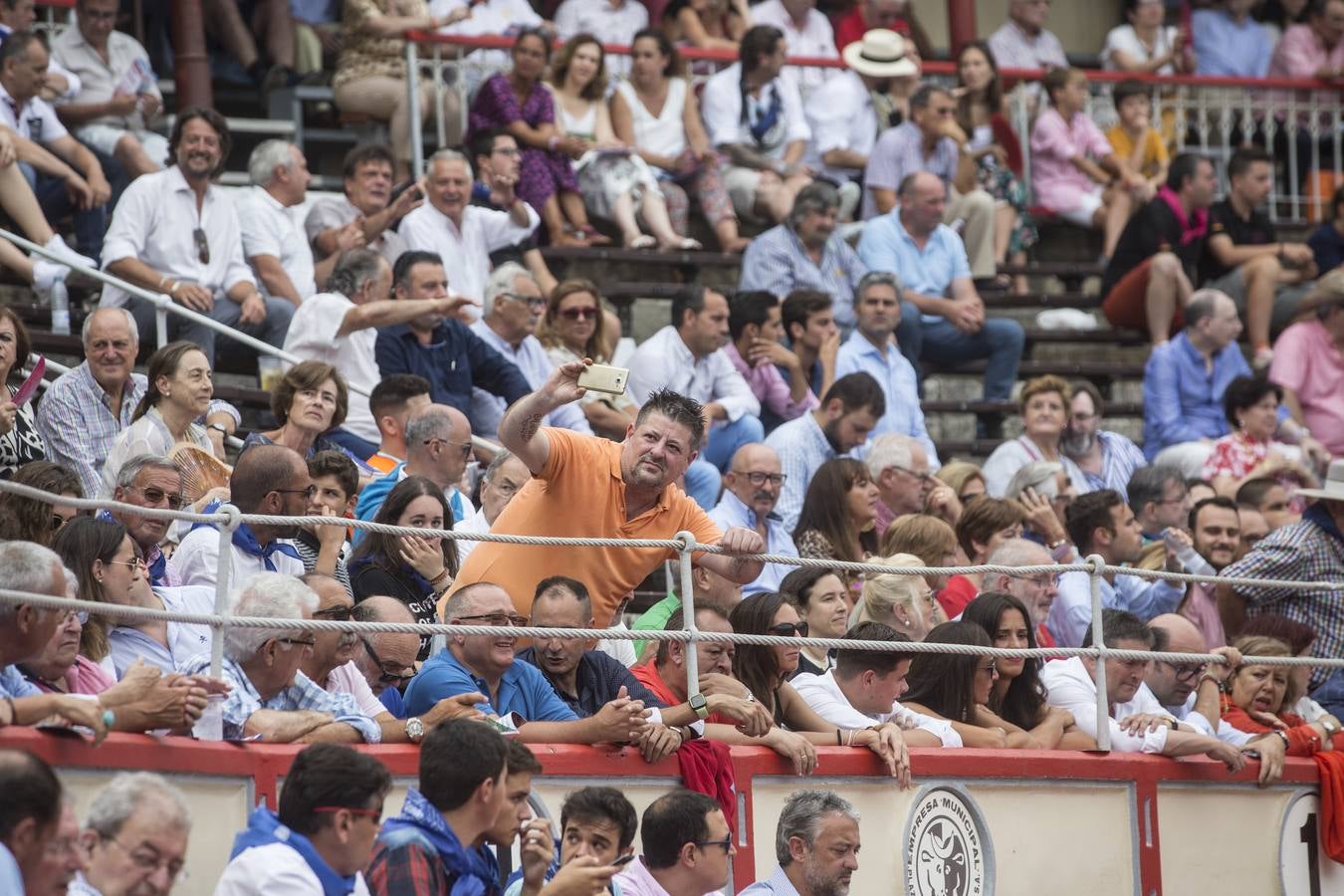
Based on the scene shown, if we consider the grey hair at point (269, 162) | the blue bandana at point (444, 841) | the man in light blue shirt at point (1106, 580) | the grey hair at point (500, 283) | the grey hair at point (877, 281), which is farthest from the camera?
the grey hair at point (877, 281)

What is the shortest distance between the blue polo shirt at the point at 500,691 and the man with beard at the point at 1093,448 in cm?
594

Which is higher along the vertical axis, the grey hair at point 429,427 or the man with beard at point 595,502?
the grey hair at point 429,427

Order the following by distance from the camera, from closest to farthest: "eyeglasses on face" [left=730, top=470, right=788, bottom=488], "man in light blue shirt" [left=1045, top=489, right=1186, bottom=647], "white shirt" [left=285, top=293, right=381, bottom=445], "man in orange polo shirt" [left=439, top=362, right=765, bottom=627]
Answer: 1. "man in orange polo shirt" [left=439, top=362, right=765, bottom=627]
2. "man in light blue shirt" [left=1045, top=489, right=1186, bottom=647]
3. "eyeglasses on face" [left=730, top=470, right=788, bottom=488]
4. "white shirt" [left=285, top=293, right=381, bottom=445]

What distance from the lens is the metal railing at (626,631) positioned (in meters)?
6.62

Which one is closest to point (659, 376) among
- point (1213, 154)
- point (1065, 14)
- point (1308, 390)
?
point (1308, 390)

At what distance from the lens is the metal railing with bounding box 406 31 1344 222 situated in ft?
54.6

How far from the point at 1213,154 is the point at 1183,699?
9.05 m

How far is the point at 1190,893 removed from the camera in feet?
30.2

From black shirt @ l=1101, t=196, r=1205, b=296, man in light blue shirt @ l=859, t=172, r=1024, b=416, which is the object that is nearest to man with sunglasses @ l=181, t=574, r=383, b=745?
man in light blue shirt @ l=859, t=172, r=1024, b=416

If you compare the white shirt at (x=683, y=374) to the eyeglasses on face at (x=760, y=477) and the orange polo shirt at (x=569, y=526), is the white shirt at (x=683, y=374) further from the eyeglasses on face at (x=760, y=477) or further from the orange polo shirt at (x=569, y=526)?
the orange polo shirt at (x=569, y=526)

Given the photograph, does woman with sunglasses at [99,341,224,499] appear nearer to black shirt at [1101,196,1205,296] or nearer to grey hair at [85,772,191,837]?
grey hair at [85,772,191,837]

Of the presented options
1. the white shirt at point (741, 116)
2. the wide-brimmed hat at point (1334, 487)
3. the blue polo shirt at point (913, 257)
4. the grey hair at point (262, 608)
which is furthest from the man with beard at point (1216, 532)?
the grey hair at point (262, 608)

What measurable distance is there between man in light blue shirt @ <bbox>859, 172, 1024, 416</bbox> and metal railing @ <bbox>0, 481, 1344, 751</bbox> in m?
4.44

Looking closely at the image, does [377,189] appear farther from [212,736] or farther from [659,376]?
[212,736]
